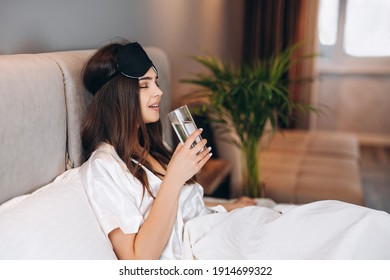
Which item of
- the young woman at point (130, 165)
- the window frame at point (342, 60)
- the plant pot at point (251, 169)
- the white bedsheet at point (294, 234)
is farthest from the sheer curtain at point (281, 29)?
the young woman at point (130, 165)

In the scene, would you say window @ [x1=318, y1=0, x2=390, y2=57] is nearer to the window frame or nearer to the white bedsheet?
the window frame

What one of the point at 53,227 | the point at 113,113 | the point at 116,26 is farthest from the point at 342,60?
the point at 53,227

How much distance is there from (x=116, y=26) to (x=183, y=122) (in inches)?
28.2

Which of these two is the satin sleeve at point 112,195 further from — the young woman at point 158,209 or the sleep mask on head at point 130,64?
the sleep mask on head at point 130,64

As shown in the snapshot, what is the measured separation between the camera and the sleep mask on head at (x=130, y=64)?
1133mm

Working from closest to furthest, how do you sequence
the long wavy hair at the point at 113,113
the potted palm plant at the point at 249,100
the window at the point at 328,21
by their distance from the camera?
the long wavy hair at the point at 113,113 < the potted palm plant at the point at 249,100 < the window at the point at 328,21

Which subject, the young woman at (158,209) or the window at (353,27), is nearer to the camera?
the young woman at (158,209)

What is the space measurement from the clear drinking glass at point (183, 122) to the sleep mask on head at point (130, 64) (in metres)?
0.17

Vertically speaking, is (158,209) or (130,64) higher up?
(130,64)

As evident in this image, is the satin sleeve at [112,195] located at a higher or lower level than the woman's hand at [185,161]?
lower

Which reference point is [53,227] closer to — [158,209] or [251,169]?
[158,209]

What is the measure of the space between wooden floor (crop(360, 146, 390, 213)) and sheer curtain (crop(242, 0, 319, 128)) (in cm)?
76

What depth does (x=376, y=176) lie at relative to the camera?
12.0ft
